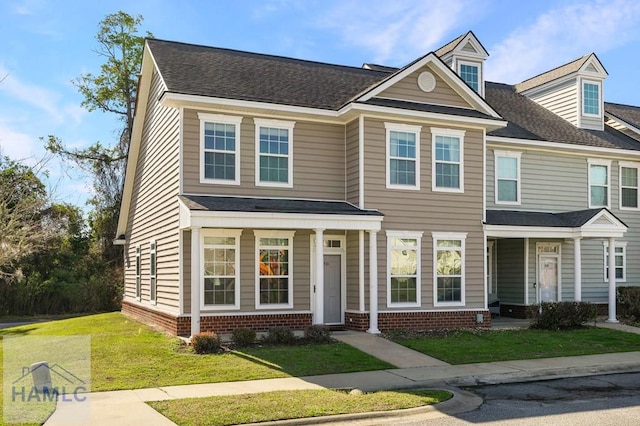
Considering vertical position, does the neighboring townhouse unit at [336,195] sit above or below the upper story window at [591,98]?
below

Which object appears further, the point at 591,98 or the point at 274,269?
the point at 591,98

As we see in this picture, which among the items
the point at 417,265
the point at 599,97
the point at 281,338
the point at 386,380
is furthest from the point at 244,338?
the point at 599,97

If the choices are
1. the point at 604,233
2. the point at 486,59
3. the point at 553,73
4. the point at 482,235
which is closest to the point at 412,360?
the point at 482,235

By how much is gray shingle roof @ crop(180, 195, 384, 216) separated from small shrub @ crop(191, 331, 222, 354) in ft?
9.92

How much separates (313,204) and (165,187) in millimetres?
4387

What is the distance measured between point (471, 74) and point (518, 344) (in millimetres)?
10388

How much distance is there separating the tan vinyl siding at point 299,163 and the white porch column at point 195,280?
6.63 ft

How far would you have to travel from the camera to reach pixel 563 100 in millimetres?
26156

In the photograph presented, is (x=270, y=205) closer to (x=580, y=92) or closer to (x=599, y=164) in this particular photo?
(x=599, y=164)

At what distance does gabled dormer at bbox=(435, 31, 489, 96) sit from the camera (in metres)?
22.8

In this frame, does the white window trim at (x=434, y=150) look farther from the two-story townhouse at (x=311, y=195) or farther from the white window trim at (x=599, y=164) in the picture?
the white window trim at (x=599, y=164)

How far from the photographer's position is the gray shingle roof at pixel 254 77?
1802 cm

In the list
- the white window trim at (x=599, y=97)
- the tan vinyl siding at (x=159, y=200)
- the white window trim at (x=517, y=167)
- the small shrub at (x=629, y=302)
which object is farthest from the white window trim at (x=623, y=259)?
the tan vinyl siding at (x=159, y=200)

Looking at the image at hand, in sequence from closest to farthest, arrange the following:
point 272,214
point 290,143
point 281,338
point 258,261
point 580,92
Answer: point 281,338 → point 272,214 → point 258,261 → point 290,143 → point 580,92
